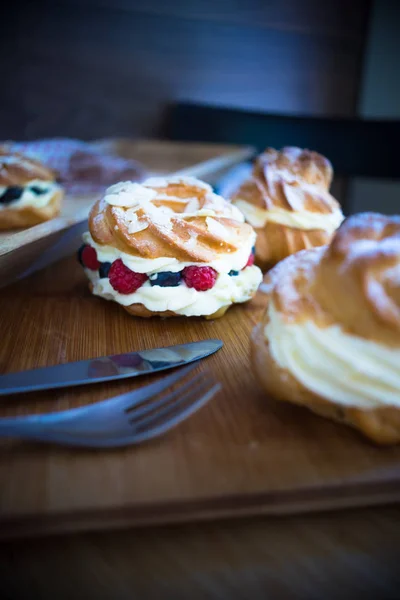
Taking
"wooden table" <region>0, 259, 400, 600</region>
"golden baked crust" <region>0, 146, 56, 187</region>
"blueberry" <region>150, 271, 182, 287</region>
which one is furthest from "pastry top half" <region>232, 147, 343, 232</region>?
"wooden table" <region>0, 259, 400, 600</region>

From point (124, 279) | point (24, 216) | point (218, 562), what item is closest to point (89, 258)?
point (124, 279)

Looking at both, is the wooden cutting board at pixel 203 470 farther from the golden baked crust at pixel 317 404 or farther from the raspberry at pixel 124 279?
the raspberry at pixel 124 279

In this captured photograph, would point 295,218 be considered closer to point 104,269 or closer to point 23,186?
point 104,269

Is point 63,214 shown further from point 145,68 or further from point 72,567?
point 145,68

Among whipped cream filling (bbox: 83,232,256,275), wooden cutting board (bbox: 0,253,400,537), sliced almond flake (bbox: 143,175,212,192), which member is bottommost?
wooden cutting board (bbox: 0,253,400,537)

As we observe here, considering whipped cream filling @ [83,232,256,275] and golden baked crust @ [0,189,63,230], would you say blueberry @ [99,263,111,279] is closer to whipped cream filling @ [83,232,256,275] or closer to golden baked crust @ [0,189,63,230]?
whipped cream filling @ [83,232,256,275]

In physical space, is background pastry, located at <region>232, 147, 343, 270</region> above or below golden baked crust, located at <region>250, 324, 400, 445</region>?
above

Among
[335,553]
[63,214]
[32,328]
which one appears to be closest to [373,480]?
[335,553]

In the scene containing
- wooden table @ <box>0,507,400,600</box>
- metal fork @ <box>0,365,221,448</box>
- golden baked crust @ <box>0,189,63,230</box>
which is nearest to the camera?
wooden table @ <box>0,507,400,600</box>
